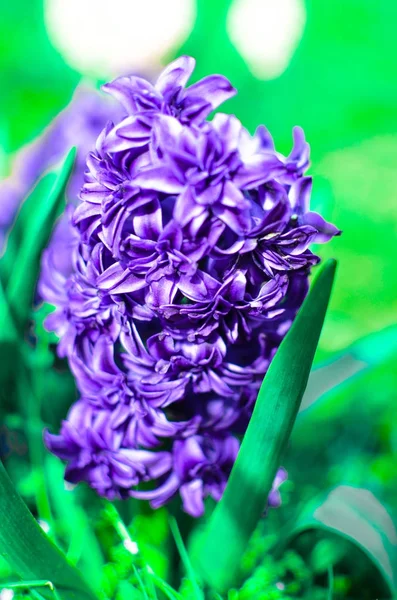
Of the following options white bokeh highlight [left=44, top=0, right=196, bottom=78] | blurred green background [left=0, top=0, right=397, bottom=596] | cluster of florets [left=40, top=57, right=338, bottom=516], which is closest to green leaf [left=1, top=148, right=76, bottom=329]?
cluster of florets [left=40, top=57, right=338, bottom=516]

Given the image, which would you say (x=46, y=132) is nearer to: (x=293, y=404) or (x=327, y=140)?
(x=293, y=404)

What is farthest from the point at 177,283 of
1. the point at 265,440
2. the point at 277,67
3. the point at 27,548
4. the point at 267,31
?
the point at 267,31

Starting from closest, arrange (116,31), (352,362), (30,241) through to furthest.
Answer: (30,241) → (352,362) → (116,31)

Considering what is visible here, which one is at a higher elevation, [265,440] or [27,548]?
[265,440]

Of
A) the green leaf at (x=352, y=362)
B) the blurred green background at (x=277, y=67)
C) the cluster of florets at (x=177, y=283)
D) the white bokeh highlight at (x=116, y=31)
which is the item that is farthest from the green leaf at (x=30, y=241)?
the white bokeh highlight at (x=116, y=31)

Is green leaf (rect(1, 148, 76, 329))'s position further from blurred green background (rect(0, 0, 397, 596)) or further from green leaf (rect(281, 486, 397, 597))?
blurred green background (rect(0, 0, 397, 596))

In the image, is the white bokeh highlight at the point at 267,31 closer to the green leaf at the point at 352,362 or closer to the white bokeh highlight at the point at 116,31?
the white bokeh highlight at the point at 116,31

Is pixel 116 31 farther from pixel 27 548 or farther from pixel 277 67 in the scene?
pixel 27 548
